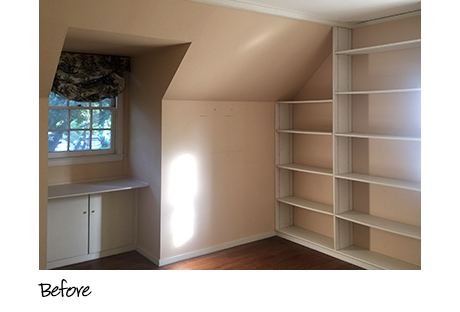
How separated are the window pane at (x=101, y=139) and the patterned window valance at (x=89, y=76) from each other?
0.42 meters

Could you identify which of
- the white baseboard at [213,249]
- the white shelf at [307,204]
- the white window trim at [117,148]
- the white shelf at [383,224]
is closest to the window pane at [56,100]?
the white window trim at [117,148]

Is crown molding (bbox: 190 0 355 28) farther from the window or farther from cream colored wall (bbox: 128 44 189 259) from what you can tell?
the window

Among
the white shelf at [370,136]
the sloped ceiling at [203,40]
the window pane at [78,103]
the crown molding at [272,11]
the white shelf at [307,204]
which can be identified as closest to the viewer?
the sloped ceiling at [203,40]

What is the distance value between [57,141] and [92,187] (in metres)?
0.65

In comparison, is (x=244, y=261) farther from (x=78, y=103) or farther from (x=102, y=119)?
(x=78, y=103)

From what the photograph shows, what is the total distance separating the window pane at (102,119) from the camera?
14.7 feet

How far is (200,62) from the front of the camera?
3.70m

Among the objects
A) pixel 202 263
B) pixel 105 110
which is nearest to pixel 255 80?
pixel 105 110

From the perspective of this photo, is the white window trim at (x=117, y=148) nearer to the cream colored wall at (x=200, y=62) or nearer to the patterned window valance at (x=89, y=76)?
the cream colored wall at (x=200, y=62)

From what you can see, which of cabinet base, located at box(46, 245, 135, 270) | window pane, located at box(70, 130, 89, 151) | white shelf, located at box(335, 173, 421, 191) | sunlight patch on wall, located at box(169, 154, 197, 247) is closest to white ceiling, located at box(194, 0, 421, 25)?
white shelf, located at box(335, 173, 421, 191)

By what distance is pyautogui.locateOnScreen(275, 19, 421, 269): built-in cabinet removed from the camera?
3.76 m

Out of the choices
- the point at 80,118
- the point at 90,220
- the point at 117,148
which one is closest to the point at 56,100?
the point at 80,118

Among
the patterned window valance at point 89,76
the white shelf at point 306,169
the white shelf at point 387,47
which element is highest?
the white shelf at point 387,47
